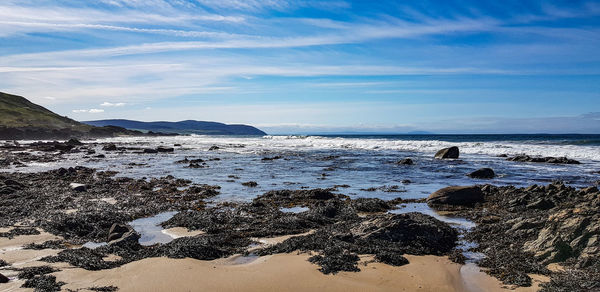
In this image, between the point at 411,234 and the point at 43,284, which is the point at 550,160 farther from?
the point at 43,284

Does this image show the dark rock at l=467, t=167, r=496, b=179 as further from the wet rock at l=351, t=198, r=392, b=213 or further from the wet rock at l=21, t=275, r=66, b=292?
the wet rock at l=21, t=275, r=66, b=292

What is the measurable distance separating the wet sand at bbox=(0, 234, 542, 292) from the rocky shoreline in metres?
0.25

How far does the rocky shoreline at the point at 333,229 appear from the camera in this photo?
22.0ft

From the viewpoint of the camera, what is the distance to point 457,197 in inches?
495

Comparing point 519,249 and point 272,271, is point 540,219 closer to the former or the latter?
point 519,249

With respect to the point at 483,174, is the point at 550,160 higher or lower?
higher

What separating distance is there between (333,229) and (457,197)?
5630 millimetres

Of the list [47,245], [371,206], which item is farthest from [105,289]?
[371,206]

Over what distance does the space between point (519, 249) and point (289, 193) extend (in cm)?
886

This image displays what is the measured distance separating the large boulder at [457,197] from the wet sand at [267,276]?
5665 millimetres

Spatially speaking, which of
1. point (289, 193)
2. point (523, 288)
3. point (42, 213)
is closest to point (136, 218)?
point (42, 213)

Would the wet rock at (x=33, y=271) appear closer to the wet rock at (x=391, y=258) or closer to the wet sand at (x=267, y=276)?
the wet sand at (x=267, y=276)

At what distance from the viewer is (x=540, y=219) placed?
8.14 metres

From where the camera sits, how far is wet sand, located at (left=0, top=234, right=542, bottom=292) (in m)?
5.98
